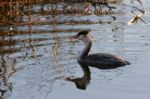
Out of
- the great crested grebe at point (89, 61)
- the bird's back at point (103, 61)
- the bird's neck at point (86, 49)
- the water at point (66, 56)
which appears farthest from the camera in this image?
the bird's neck at point (86, 49)

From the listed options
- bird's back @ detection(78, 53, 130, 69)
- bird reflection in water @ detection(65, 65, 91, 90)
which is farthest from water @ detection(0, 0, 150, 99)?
bird's back @ detection(78, 53, 130, 69)

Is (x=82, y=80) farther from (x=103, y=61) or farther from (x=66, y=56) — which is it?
(x=66, y=56)

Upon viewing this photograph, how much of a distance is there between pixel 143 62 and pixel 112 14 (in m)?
6.49

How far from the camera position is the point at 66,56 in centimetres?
1430

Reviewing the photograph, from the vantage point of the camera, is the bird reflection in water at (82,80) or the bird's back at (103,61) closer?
the bird reflection in water at (82,80)

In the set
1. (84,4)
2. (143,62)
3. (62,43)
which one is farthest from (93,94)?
(84,4)

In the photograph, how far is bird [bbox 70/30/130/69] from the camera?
536 inches

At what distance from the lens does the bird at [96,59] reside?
13617 millimetres

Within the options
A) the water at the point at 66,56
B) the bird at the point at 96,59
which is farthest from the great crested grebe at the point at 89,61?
the water at the point at 66,56

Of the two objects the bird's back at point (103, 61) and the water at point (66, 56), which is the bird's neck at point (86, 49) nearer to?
the bird's back at point (103, 61)

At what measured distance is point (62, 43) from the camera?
15688mm

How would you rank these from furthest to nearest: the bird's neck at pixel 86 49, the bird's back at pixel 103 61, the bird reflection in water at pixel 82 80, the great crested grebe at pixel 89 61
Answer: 1. the bird's neck at pixel 86 49
2. the bird's back at pixel 103 61
3. the great crested grebe at pixel 89 61
4. the bird reflection in water at pixel 82 80

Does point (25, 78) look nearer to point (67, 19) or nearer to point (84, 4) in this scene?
point (67, 19)

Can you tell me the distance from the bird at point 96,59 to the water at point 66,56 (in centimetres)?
22
